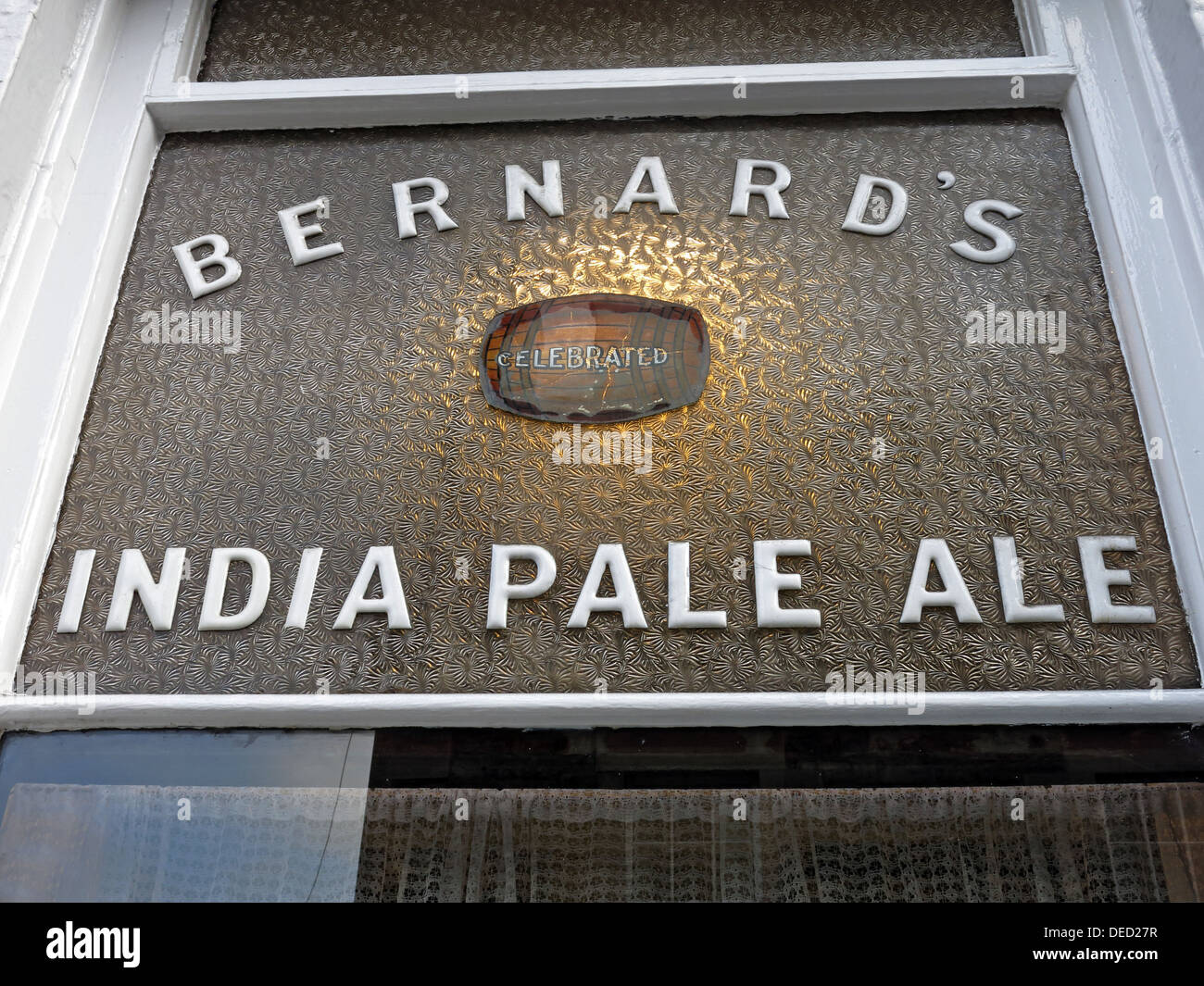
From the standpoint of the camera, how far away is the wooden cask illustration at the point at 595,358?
252 centimetres

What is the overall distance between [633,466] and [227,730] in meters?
1.18

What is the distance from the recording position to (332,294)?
2766 millimetres
